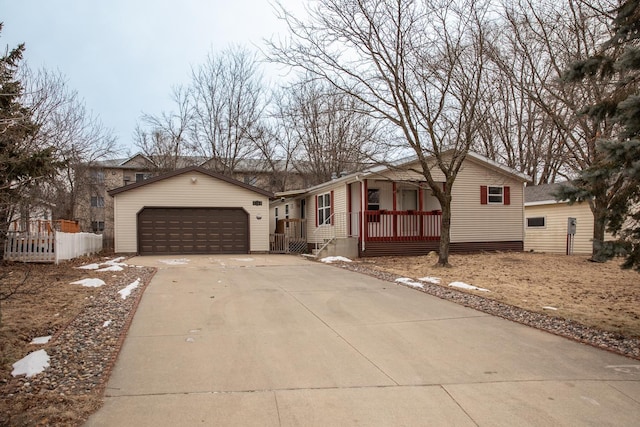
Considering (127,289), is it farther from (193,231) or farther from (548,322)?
(193,231)

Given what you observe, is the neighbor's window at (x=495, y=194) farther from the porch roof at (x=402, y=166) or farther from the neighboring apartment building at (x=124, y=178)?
the neighboring apartment building at (x=124, y=178)

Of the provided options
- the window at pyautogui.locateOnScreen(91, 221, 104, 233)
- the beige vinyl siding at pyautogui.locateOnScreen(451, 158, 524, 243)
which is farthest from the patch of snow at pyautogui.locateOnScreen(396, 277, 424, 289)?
the window at pyautogui.locateOnScreen(91, 221, 104, 233)

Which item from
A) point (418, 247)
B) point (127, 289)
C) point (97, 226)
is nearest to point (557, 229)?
point (418, 247)

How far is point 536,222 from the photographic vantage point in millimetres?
23547

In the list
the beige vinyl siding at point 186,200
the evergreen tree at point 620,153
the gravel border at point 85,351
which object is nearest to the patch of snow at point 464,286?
the evergreen tree at point 620,153

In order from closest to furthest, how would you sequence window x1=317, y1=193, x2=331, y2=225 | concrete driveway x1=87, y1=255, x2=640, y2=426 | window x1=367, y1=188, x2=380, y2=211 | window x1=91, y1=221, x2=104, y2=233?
concrete driveway x1=87, y1=255, x2=640, y2=426, window x1=367, y1=188, x2=380, y2=211, window x1=317, y1=193, x2=331, y2=225, window x1=91, y1=221, x2=104, y2=233

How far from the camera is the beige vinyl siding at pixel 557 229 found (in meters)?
20.9

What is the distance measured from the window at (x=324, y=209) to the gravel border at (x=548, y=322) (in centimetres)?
1122

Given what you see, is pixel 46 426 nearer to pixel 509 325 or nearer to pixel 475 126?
pixel 509 325

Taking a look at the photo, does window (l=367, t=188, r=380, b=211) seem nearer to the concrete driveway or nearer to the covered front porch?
the covered front porch

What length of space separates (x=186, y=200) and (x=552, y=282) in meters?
15.5

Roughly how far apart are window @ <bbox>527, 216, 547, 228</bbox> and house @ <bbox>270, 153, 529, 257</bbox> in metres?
2.49

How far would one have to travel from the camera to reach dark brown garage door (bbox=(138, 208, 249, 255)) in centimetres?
2102

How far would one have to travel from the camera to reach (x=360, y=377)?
469 cm
